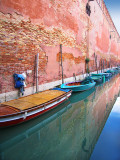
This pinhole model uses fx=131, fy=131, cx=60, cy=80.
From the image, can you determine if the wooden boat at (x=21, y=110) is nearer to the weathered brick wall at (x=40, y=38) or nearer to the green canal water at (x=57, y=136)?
the green canal water at (x=57, y=136)

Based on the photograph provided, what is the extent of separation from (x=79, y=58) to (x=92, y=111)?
5822 millimetres

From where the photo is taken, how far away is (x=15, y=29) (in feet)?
15.9

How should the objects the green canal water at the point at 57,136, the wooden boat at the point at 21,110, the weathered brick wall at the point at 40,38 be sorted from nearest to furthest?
1. the green canal water at the point at 57,136
2. the wooden boat at the point at 21,110
3. the weathered brick wall at the point at 40,38

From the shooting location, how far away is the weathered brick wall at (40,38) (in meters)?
4.55

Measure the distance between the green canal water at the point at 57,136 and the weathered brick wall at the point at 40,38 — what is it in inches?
67.4

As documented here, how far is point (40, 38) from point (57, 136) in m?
4.36

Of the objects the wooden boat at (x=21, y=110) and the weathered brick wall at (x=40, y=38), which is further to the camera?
the weathered brick wall at (x=40, y=38)

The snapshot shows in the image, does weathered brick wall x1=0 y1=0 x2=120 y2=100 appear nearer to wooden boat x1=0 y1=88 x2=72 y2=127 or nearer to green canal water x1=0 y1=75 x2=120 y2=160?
wooden boat x1=0 y1=88 x2=72 y2=127

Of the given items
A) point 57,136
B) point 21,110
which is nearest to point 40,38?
point 21,110

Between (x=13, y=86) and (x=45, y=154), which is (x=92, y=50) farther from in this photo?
(x=45, y=154)

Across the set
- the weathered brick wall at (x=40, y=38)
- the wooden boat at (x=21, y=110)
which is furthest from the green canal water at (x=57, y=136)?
the weathered brick wall at (x=40, y=38)

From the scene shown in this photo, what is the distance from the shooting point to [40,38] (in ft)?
19.7

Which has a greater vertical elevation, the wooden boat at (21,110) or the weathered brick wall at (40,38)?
the weathered brick wall at (40,38)

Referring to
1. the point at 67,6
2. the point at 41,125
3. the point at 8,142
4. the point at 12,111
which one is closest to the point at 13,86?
the point at 12,111
